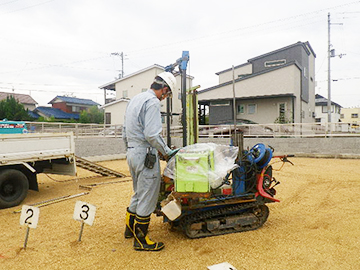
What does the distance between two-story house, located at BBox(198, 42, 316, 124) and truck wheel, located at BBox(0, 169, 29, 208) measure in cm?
1391

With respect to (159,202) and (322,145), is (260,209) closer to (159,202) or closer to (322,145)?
(159,202)

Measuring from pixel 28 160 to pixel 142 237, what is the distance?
388cm

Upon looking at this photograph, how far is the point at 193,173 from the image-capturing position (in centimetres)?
332

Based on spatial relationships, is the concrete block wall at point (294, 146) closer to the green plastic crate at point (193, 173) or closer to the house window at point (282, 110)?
the house window at point (282, 110)

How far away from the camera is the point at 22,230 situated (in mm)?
4215

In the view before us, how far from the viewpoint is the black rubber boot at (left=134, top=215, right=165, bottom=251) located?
131 inches

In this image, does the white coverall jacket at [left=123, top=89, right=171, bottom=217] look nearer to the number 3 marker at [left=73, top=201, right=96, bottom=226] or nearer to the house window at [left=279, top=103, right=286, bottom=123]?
the number 3 marker at [left=73, top=201, right=96, bottom=226]

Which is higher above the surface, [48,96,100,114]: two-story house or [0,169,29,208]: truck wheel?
[48,96,100,114]: two-story house

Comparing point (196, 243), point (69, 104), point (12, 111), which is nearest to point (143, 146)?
point (196, 243)

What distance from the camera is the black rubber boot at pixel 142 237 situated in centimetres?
333

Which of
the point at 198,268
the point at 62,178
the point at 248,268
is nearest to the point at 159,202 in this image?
the point at 198,268

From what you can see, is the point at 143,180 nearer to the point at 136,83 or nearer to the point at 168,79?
the point at 168,79

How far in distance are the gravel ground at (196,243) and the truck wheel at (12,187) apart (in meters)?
0.22

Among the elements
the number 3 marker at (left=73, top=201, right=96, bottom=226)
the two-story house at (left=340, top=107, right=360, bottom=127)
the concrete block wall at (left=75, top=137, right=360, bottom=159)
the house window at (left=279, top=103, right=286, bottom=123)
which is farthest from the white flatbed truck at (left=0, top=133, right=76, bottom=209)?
the two-story house at (left=340, top=107, right=360, bottom=127)
